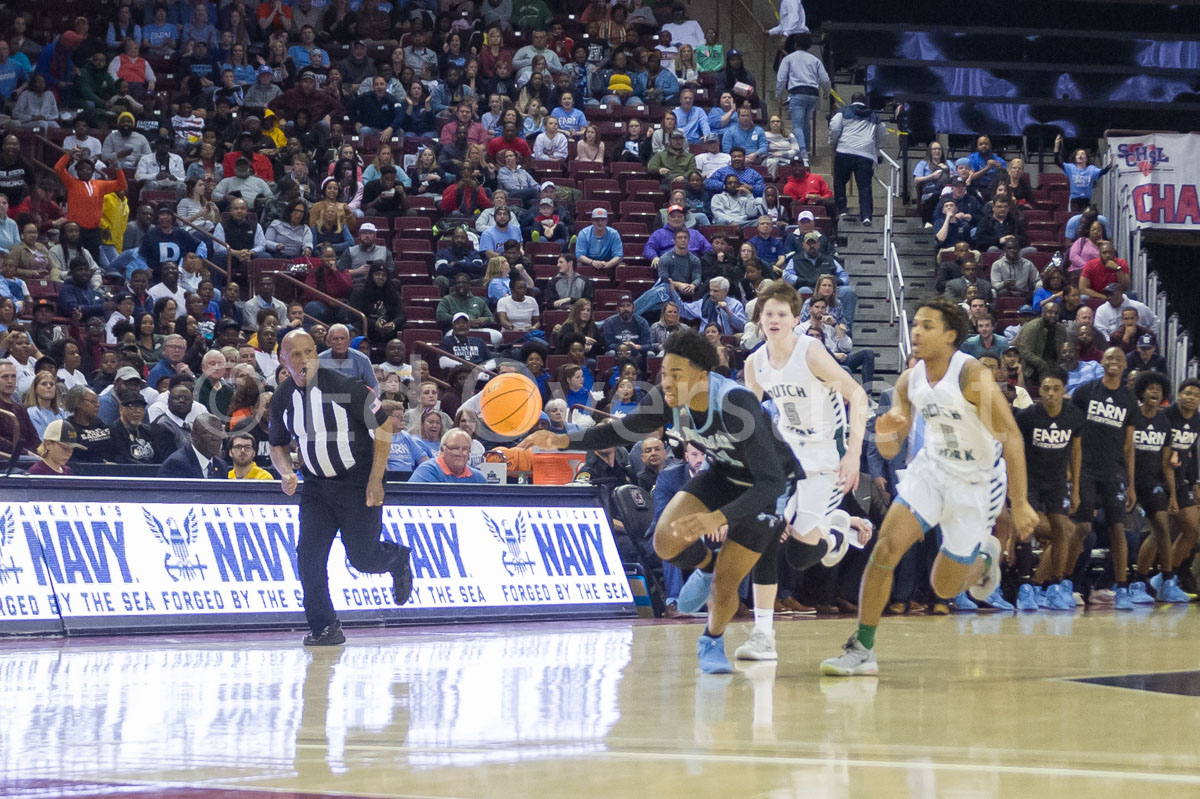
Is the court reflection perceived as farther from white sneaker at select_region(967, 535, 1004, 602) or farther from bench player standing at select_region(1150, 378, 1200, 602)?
bench player standing at select_region(1150, 378, 1200, 602)

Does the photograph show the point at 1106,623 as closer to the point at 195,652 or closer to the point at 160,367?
the point at 195,652

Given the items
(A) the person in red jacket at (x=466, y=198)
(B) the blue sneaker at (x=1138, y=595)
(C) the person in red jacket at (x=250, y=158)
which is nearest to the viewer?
(B) the blue sneaker at (x=1138, y=595)

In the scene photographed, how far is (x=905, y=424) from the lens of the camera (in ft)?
27.8

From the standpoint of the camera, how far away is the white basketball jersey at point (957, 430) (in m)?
8.30

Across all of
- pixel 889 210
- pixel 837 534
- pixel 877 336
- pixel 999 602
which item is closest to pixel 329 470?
pixel 837 534

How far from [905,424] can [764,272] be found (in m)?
11.5

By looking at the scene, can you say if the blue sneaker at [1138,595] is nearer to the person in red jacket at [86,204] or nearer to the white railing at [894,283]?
the white railing at [894,283]

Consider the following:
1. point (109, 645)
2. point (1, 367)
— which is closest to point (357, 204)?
point (1, 367)

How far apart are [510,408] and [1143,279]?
35.9 feet

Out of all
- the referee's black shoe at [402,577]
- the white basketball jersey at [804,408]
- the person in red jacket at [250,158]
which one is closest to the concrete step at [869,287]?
the person in red jacket at [250,158]

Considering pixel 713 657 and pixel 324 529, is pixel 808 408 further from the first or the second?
pixel 324 529

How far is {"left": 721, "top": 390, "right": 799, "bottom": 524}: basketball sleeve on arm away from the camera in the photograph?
25.4ft

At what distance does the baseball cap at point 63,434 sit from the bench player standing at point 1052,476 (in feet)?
28.7

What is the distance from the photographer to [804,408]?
395 inches
